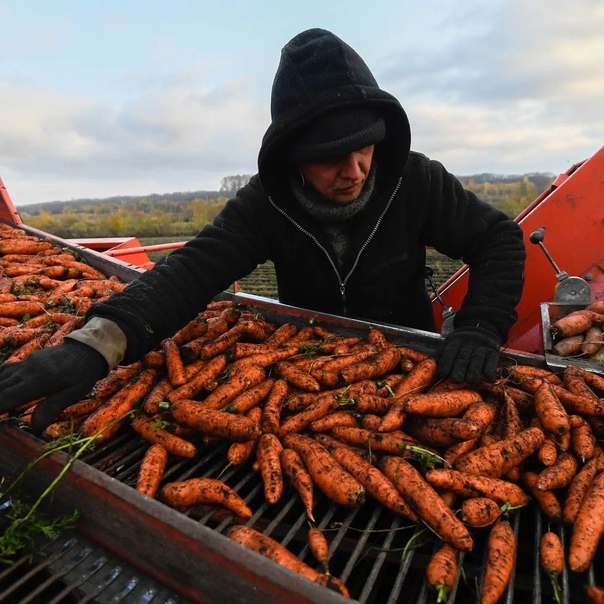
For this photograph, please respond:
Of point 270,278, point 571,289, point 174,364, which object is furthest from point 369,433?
point 270,278

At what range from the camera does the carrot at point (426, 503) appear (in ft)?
5.64

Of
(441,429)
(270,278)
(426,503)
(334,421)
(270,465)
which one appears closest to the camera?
(426,503)

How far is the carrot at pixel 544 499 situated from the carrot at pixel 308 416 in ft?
3.07

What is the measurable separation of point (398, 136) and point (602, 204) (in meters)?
1.93

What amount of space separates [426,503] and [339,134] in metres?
1.80

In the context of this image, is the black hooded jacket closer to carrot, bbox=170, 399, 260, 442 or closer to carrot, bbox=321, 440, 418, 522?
carrot, bbox=170, 399, 260, 442

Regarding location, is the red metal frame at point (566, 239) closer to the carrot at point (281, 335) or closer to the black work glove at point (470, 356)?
the black work glove at point (470, 356)

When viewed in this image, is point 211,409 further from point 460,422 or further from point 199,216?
point 199,216

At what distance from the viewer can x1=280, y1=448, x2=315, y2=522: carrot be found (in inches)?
76.6

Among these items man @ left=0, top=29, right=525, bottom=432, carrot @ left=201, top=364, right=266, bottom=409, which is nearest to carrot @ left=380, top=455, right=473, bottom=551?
man @ left=0, top=29, right=525, bottom=432

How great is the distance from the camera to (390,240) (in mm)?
3229

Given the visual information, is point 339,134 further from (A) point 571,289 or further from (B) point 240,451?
(A) point 571,289

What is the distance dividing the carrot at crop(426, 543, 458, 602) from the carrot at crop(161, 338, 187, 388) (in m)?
1.60

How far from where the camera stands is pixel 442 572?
61.8 inches
